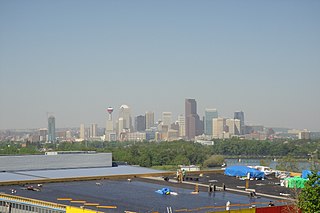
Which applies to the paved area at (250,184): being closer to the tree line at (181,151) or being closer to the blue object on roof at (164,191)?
the blue object on roof at (164,191)

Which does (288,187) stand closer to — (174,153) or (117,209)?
(117,209)

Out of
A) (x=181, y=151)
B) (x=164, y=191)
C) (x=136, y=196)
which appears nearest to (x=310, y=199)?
(x=164, y=191)

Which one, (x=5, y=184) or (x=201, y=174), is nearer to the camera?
(x=5, y=184)

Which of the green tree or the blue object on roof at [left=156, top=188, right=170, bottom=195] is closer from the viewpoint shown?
the green tree

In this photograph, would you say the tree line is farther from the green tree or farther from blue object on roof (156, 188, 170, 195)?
the green tree

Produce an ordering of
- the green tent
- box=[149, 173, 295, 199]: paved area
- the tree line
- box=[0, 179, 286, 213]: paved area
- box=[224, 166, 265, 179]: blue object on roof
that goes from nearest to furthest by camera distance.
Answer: box=[0, 179, 286, 213]: paved area, box=[149, 173, 295, 199]: paved area, the green tent, box=[224, 166, 265, 179]: blue object on roof, the tree line

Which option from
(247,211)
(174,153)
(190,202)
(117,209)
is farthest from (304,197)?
(174,153)

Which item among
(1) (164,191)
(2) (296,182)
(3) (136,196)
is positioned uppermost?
(2) (296,182)

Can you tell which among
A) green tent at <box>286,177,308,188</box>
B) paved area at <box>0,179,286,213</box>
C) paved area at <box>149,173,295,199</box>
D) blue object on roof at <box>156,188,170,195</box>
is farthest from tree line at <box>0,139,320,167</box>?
blue object on roof at <box>156,188,170,195</box>

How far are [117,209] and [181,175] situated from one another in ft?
34.0

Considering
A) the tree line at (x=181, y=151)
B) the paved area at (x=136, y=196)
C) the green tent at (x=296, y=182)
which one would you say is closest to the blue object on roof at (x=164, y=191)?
the paved area at (x=136, y=196)

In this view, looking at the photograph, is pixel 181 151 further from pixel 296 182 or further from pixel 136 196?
pixel 136 196

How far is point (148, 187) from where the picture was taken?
101ft

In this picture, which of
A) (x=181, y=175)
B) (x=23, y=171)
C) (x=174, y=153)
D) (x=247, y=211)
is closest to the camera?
(x=247, y=211)
